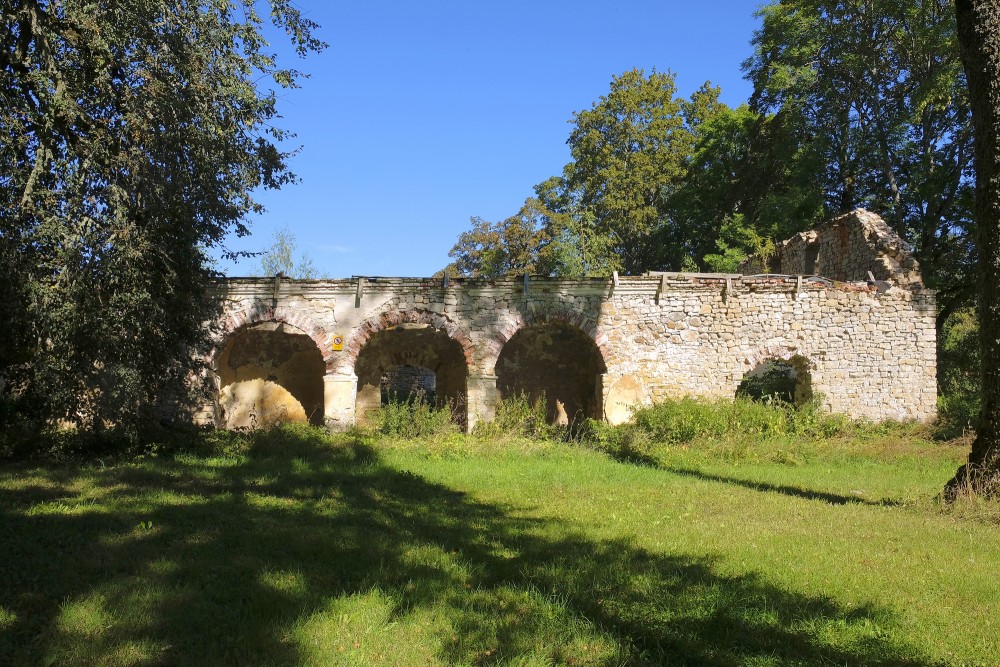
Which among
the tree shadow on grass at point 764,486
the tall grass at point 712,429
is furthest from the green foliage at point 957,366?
the tree shadow on grass at point 764,486

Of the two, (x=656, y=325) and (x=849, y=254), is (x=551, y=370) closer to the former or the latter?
(x=656, y=325)

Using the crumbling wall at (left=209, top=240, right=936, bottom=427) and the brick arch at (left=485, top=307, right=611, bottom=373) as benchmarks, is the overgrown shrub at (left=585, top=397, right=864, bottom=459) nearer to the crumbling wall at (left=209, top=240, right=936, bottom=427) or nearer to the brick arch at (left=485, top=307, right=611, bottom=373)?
the crumbling wall at (left=209, top=240, right=936, bottom=427)

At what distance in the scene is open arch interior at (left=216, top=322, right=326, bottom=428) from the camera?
17625 millimetres

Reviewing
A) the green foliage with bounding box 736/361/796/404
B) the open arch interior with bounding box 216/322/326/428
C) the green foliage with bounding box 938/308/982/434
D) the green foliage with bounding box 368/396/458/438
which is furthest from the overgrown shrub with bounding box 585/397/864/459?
the open arch interior with bounding box 216/322/326/428

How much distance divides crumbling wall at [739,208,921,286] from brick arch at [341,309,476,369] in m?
9.23

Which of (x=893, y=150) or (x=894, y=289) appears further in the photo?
(x=893, y=150)

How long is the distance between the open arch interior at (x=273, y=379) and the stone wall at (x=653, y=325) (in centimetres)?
235

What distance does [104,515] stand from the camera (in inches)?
292

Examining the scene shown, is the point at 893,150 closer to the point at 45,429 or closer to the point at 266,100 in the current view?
the point at 266,100

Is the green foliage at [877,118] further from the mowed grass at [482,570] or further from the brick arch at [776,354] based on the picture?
the mowed grass at [482,570]

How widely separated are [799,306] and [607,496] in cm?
888

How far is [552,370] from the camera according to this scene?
18.9 metres

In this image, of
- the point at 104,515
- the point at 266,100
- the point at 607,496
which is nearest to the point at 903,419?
the point at 607,496

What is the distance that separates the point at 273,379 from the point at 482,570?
13259 millimetres
